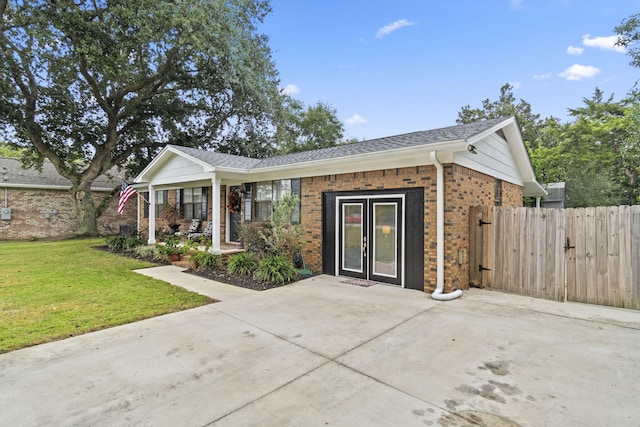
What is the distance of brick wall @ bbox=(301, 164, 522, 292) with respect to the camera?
6126mm

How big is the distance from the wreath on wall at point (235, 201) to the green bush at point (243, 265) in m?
3.30

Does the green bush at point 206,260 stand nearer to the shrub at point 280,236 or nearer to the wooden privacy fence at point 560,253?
the shrub at point 280,236

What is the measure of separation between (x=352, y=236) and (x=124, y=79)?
1573 centimetres

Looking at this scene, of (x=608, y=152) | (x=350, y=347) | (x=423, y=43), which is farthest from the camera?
(x=608, y=152)

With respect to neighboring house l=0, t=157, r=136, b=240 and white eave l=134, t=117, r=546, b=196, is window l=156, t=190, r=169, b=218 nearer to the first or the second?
white eave l=134, t=117, r=546, b=196

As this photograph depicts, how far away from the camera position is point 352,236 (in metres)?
7.55

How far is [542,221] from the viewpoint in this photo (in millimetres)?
6039

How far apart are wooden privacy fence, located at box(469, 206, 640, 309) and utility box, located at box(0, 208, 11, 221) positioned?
22.0m

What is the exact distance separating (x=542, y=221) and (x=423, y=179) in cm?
A: 244

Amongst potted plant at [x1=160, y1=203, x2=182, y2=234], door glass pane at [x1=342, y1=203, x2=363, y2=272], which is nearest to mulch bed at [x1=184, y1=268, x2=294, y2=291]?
door glass pane at [x1=342, y1=203, x2=363, y2=272]

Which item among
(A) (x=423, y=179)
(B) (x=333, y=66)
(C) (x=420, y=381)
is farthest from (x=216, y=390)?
(B) (x=333, y=66)

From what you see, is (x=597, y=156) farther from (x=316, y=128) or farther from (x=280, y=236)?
(x=316, y=128)

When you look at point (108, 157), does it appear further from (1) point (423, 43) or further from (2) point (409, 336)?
(2) point (409, 336)

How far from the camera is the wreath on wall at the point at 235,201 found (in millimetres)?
11031
